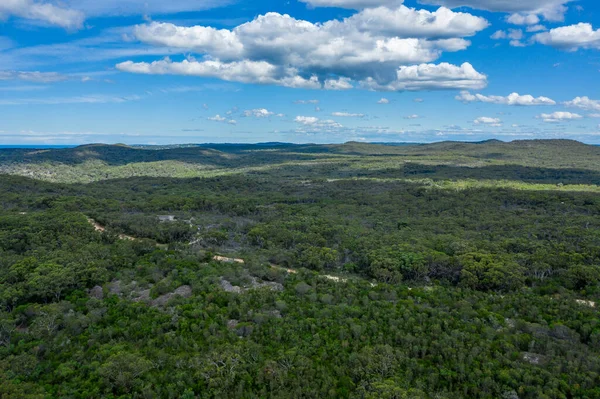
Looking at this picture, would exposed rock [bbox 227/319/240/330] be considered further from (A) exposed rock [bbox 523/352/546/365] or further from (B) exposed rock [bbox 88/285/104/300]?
(A) exposed rock [bbox 523/352/546/365]

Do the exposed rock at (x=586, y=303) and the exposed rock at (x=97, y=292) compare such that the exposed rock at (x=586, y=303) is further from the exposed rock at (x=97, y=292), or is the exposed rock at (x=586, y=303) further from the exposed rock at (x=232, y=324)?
the exposed rock at (x=97, y=292)

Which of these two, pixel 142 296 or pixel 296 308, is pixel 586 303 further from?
pixel 142 296

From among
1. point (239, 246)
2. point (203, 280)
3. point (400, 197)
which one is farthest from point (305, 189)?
point (203, 280)

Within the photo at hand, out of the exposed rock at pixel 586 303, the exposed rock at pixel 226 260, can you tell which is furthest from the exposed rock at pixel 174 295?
the exposed rock at pixel 586 303

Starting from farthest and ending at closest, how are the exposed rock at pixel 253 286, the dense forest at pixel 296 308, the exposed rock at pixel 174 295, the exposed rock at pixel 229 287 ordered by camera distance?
the exposed rock at pixel 253 286
the exposed rock at pixel 229 287
the exposed rock at pixel 174 295
the dense forest at pixel 296 308

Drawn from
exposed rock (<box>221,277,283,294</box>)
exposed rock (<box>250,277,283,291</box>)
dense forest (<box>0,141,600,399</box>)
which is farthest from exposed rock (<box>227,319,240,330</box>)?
exposed rock (<box>250,277,283,291</box>)

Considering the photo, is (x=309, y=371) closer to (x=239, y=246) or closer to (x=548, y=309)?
(x=548, y=309)
